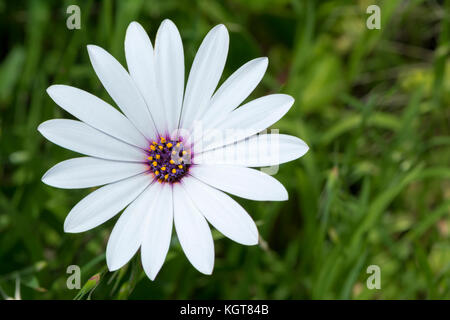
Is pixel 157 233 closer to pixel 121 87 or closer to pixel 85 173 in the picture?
pixel 85 173

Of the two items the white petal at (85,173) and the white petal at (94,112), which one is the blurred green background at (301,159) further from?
the white petal at (94,112)

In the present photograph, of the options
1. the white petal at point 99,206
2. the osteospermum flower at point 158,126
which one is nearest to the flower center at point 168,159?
the osteospermum flower at point 158,126

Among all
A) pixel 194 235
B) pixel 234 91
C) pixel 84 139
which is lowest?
pixel 194 235

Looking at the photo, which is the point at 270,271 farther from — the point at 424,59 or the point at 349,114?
the point at 424,59

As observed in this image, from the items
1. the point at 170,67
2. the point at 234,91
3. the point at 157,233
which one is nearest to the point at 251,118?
the point at 234,91

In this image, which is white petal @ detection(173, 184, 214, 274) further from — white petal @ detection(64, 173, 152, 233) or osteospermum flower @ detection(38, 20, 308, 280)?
white petal @ detection(64, 173, 152, 233)

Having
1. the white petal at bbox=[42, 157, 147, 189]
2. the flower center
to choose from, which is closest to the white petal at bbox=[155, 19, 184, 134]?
the flower center

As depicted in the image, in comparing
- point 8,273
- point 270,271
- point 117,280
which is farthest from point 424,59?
point 8,273
